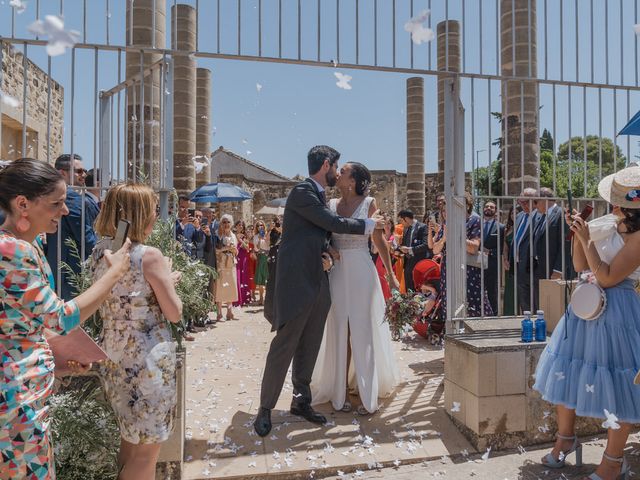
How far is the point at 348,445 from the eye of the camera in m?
4.03

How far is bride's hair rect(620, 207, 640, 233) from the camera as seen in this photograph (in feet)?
11.1

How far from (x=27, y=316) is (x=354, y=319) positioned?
307cm

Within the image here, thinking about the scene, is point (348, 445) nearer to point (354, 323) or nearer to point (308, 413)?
point (308, 413)

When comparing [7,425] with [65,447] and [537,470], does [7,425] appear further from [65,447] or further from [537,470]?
[537,470]

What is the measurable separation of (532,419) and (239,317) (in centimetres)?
743

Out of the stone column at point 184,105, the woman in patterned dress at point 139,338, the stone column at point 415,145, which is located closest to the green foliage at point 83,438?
the woman in patterned dress at point 139,338

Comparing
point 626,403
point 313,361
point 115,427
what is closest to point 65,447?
point 115,427

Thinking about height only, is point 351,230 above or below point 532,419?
above

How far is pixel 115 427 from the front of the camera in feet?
10.4

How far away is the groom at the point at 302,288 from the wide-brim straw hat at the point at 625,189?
5.57ft

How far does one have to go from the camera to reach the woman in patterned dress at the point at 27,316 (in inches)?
75.1

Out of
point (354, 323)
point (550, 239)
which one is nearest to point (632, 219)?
point (354, 323)

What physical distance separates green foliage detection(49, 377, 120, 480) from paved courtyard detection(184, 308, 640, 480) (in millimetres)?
679

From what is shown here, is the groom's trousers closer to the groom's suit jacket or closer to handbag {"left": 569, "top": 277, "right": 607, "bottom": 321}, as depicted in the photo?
the groom's suit jacket
